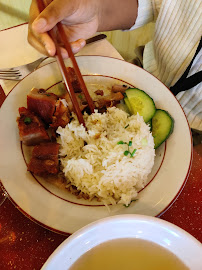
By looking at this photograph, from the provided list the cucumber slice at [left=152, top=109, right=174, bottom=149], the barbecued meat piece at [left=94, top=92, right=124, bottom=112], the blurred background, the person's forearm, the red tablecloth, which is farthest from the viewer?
the blurred background

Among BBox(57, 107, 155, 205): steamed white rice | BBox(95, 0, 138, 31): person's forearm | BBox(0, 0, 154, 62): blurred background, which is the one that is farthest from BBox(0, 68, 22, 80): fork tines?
BBox(0, 0, 154, 62): blurred background

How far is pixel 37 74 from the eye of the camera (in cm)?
142

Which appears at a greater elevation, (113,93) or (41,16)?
(41,16)

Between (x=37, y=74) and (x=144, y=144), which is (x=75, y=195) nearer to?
(x=144, y=144)

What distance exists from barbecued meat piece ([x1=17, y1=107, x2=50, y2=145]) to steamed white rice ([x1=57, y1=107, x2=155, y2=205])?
0.28 feet

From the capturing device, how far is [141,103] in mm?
1333

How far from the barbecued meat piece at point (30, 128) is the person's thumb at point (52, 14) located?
38cm

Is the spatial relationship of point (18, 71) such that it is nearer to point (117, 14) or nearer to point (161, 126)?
point (117, 14)

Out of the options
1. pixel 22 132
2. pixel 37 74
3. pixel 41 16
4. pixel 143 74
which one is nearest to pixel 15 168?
pixel 22 132

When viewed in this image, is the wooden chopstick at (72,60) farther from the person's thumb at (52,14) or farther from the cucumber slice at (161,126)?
the cucumber slice at (161,126)

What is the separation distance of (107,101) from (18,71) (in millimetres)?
513

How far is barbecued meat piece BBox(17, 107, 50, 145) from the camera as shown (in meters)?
1.18

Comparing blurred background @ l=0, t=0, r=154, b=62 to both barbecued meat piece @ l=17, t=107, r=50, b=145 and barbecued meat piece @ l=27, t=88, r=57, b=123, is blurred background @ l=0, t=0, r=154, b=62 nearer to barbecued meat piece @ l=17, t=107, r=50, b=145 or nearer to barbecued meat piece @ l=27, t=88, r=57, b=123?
barbecued meat piece @ l=27, t=88, r=57, b=123

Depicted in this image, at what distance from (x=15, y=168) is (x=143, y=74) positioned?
2.69ft
